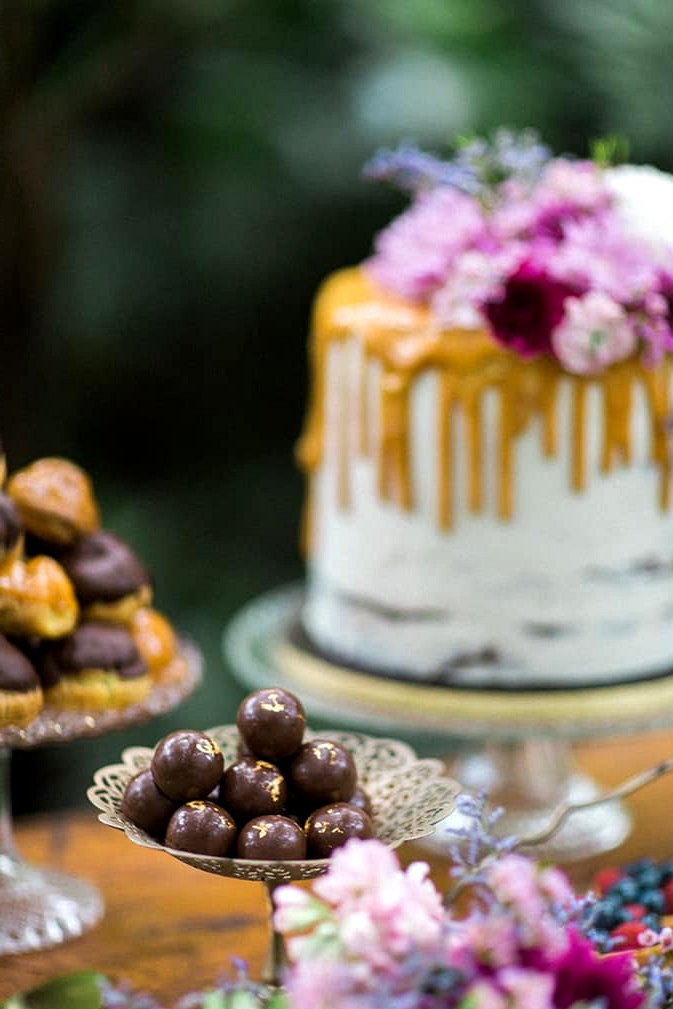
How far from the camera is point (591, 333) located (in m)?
1.72

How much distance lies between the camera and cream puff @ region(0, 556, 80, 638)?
1.42 m

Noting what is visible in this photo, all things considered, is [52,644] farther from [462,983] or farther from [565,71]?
[565,71]

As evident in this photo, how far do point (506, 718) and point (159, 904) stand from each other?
1.52 feet

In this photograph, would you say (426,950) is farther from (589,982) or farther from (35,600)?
(35,600)

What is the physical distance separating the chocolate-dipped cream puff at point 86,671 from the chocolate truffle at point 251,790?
0.32 metres

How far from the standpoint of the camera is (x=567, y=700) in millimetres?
1784

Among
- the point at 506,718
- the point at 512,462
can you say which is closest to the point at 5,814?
the point at 506,718

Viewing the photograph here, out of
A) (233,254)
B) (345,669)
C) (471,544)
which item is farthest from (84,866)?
(233,254)

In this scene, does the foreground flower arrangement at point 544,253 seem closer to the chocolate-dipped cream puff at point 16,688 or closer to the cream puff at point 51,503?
the cream puff at point 51,503

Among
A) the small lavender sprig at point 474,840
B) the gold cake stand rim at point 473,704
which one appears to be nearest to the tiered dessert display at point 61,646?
the gold cake stand rim at point 473,704

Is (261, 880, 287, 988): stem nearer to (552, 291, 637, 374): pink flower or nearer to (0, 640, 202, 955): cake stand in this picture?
(0, 640, 202, 955): cake stand

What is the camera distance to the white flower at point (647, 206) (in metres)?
1.78

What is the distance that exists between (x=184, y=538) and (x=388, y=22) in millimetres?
1159

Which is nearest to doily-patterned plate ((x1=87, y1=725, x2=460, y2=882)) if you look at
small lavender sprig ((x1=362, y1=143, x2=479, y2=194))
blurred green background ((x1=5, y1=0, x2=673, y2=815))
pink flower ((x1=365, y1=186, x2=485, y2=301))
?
pink flower ((x1=365, y1=186, x2=485, y2=301))
